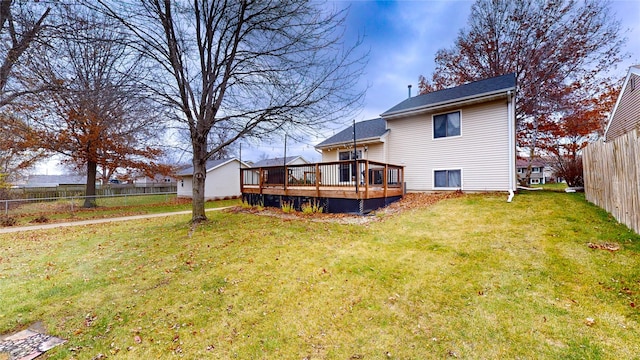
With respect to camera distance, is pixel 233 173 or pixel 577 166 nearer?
pixel 577 166

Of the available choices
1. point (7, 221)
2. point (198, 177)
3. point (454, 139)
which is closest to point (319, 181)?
point (198, 177)

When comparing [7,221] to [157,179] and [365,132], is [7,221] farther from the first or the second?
[365,132]

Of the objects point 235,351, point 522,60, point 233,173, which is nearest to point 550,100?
point 522,60

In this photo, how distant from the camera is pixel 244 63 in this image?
7598mm

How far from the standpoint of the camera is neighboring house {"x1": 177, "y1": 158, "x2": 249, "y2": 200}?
70.9 feet

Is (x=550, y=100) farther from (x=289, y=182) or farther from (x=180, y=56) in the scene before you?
(x=180, y=56)

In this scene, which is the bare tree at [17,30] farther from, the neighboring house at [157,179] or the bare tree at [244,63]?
the neighboring house at [157,179]

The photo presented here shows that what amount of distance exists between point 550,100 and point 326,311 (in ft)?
60.5

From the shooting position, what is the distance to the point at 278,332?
2.78 meters

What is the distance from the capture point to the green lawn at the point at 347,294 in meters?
2.54

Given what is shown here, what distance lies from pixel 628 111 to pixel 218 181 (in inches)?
974

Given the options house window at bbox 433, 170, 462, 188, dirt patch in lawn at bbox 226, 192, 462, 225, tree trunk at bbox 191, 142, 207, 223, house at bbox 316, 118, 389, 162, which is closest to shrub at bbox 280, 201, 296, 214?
dirt patch in lawn at bbox 226, 192, 462, 225

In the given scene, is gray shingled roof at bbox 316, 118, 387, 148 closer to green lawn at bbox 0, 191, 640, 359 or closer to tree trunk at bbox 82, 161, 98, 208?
green lawn at bbox 0, 191, 640, 359

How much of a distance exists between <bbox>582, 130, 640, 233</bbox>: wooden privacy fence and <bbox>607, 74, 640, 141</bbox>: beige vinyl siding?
3.28m
